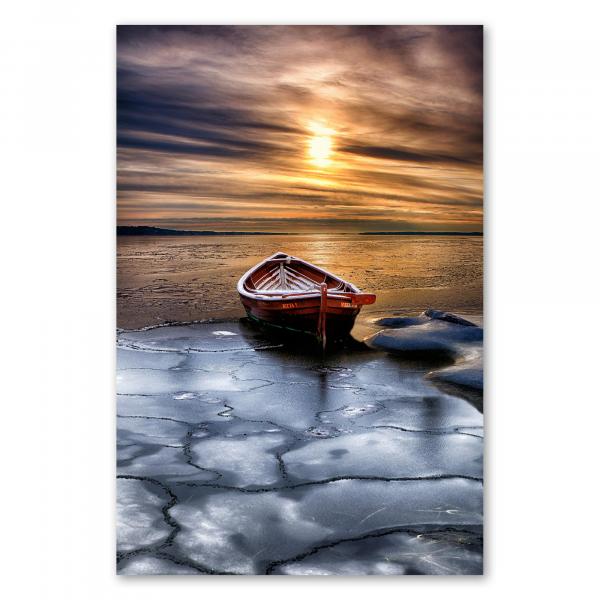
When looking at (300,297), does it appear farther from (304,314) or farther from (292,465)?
(292,465)

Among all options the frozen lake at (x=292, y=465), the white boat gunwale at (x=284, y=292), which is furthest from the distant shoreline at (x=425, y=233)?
the frozen lake at (x=292, y=465)

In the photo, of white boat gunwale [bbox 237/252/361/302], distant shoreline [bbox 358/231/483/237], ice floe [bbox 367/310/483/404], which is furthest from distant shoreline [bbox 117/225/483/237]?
ice floe [bbox 367/310/483/404]

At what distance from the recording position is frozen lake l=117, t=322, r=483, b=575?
249 centimetres

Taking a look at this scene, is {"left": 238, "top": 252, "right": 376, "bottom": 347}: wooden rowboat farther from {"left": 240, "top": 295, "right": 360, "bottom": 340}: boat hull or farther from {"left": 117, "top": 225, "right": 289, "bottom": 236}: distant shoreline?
{"left": 117, "top": 225, "right": 289, "bottom": 236}: distant shoreline

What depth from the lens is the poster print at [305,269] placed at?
255cm

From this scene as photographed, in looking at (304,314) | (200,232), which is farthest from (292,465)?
(200,232)

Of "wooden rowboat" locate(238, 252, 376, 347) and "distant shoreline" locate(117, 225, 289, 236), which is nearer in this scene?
"distant shoreline" locate(117, 225, 289, 236)
